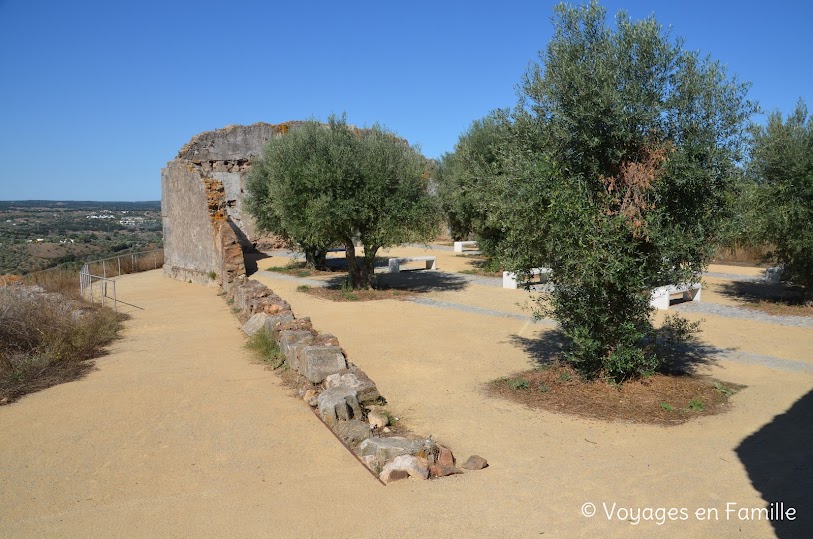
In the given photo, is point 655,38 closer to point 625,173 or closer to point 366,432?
point 625,173

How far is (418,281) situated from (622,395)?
1237 cm

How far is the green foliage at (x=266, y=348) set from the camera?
9.39 m

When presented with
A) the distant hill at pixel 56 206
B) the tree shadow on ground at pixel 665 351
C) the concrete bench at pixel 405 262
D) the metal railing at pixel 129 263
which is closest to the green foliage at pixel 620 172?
the tree shadow on ground at pixel 665 351

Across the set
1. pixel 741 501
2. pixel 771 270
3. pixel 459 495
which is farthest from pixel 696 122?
pixel 771 270

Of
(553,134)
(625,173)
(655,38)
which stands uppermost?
(655,38)

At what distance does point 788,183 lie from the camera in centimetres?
1287

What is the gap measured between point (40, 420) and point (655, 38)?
8.26 meters

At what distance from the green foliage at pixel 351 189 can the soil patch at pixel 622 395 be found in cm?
812

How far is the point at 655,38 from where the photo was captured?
7.15 meters

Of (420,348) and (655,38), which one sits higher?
(655,38)

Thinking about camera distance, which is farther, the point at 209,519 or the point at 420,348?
the point at 420,348

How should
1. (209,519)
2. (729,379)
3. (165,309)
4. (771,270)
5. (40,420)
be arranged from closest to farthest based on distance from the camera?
(209,519) < (40,420) < (729,379) < (165,309) < (771,270)

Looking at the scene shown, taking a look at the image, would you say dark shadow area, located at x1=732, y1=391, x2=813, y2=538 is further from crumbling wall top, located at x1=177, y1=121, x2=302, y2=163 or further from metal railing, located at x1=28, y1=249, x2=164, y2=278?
crumbling wall top, located at x1=177, y1=121, x2=302, y2=163

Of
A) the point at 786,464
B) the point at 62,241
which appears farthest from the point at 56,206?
the point at 786,464
